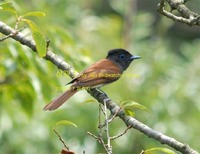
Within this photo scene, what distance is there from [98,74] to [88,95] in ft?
7.03

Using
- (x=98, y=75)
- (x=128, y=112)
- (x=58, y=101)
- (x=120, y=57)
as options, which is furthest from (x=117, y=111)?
(x=120, y=57)

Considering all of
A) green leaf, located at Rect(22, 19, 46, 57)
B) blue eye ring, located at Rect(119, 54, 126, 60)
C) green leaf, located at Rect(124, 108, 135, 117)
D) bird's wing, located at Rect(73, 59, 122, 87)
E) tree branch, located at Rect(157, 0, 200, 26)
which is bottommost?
blue eye ring, located at Rect(119, 54, 126, 60)

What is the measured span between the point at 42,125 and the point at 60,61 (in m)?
2.88

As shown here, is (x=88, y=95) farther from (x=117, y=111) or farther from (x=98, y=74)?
(x=117, y=111)

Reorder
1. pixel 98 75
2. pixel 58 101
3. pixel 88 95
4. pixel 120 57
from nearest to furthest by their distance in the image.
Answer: pixel 58 101, pixel 98 75, pixel 120 57, pixel 88 95

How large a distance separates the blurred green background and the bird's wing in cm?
9

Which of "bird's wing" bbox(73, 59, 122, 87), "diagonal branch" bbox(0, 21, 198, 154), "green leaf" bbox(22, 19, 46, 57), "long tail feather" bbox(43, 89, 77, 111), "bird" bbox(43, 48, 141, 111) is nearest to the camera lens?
"diagonal branch" bbox(0, 21, 198, 154)

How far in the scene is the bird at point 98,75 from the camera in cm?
445

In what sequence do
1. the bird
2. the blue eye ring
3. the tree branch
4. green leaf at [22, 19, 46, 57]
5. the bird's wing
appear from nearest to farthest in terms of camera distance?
the tree branch, green leaf at [22, 19, 46, 57], the bird, the bird's wing, the blue eye ring

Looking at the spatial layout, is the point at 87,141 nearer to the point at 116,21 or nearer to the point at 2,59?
the point at 2,59

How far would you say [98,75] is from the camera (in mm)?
4922

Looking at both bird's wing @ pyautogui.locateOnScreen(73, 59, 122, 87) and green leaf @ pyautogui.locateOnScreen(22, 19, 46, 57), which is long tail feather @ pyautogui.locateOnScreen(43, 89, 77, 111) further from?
green leaf @ pyautogui.locateOnScreen(22, 19, 46, 57)

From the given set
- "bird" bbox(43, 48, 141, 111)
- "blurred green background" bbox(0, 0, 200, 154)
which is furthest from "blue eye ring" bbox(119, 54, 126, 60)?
"blurred green background" bbox(0, 0, 200, 154)

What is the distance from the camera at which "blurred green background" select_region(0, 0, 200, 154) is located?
186 inches
